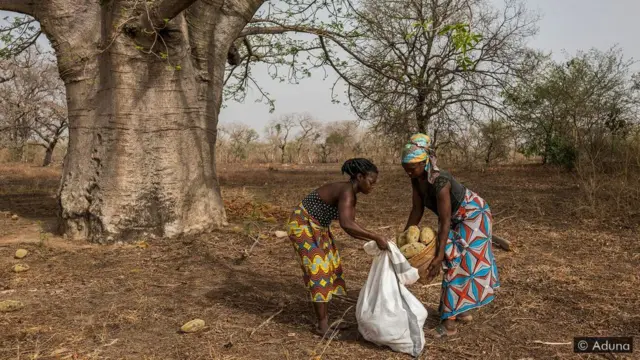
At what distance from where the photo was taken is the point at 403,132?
1251cm

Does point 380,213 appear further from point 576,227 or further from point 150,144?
point 150,144

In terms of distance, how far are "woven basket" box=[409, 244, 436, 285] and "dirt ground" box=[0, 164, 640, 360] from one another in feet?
1.37

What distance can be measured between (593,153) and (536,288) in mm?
6105

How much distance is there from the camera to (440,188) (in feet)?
9.07

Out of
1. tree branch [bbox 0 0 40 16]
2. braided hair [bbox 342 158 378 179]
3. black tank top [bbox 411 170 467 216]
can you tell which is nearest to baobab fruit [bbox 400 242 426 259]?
black tank top [bbox 411 170 467 216]

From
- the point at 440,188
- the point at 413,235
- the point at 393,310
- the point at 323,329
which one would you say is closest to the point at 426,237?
the point at 413,235

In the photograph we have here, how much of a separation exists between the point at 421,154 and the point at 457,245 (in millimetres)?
625

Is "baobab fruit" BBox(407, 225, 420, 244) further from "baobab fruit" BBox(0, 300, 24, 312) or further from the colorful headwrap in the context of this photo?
"baobab fruit" BBox(0, 300, 24, 312)

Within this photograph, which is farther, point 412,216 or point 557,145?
point 557,145

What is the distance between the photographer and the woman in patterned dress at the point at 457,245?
2.81 metres

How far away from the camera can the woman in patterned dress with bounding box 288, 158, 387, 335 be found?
272 centimetres

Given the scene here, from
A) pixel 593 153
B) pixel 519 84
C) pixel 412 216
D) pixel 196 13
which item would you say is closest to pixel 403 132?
pixel 519 84

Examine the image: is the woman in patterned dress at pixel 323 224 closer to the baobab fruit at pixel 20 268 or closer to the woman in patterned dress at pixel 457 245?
the woman in patterned dress at pixel 457 245

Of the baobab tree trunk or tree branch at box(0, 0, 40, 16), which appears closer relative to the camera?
the baobab tree trunk
